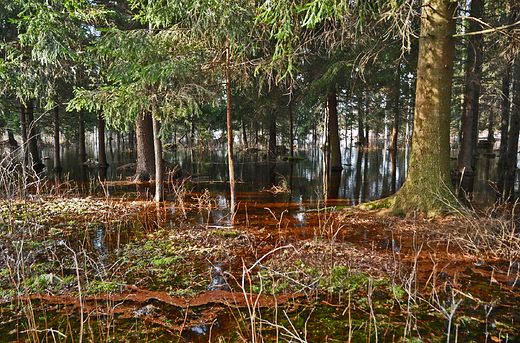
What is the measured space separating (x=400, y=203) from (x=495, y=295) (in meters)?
3.68

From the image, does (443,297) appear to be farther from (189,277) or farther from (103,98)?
(103,98)

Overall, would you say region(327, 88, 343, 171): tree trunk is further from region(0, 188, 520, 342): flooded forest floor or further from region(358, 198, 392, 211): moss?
region(0, 188, 520, 342): flooded forest floor

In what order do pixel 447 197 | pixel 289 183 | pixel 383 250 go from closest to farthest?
1. pixel 383 250
2. pixel 447 197
3. pixel 289 183

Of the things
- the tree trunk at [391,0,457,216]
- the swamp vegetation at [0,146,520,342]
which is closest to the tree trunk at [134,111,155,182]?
the swamp vegetation at [0,146,520,342]

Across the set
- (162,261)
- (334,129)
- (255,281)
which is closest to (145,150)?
(334,129)

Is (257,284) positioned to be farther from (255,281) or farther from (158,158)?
(158,158)

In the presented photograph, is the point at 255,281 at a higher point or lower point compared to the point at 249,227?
lower

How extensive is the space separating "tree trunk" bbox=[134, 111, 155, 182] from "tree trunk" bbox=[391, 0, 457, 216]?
11.4 meters

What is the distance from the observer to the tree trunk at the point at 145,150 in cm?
1419

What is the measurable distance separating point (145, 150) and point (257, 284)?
1158 centimetres

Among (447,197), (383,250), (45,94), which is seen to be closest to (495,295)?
(383,250)

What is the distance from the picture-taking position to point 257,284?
173 inches

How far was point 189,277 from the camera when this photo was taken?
4.48 m

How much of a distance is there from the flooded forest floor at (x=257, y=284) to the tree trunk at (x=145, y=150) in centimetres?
715
